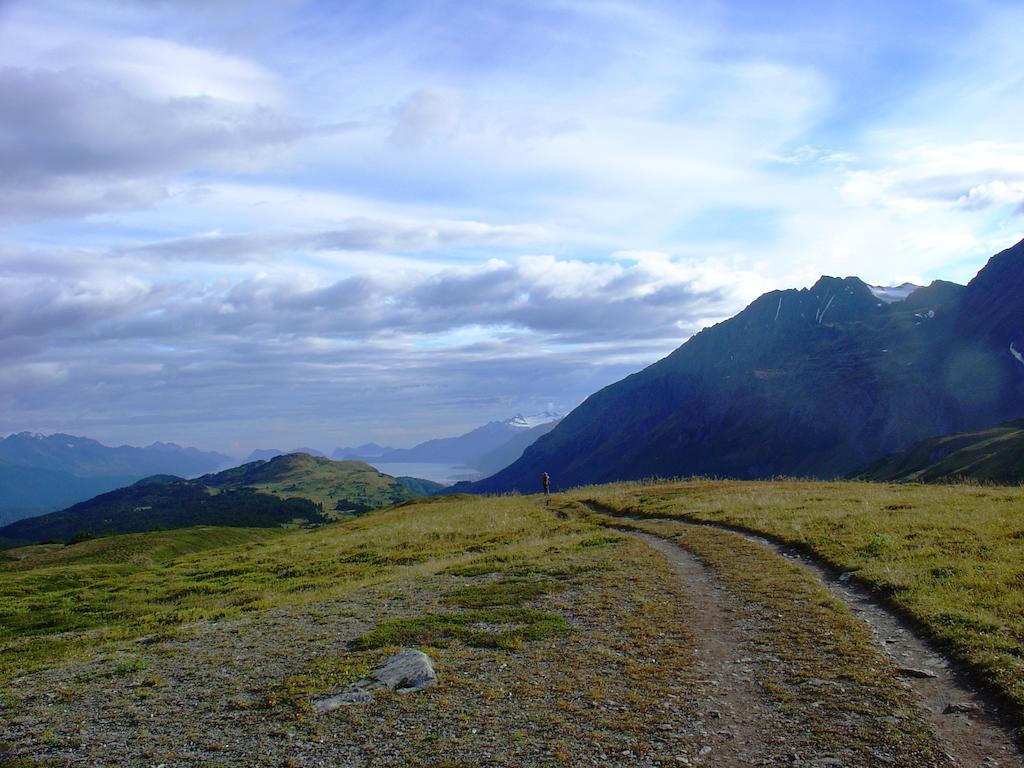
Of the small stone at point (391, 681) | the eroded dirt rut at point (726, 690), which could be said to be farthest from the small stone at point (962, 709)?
the small stone at point (391, 681)

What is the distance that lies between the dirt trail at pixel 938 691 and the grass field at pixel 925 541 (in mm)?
434

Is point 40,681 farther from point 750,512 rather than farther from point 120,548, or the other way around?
point 120,548

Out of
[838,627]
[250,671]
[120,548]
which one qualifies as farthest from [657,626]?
[120,548]

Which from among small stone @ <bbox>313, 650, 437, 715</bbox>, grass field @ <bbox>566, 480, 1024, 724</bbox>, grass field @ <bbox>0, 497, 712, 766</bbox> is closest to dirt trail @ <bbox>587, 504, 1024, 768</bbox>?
grass field @ <bbox>566, 480, 1024, 724</bbox>

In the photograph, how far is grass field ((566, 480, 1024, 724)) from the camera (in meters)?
15.7

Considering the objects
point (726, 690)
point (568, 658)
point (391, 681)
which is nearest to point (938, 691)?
point (726, 690)

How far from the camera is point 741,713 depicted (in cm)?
1265

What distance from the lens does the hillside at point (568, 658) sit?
1176 centimetres

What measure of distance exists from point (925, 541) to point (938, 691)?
14700 mm

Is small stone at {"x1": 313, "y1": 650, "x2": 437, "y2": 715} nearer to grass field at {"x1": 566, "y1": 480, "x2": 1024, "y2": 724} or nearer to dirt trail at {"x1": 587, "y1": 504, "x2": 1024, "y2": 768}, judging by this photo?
dirt trail at {"x1": 587, "y1": 504, "x2": 1024, "y2": 768}

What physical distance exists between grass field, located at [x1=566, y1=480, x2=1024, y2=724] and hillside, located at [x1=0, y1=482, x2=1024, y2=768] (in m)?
0.12

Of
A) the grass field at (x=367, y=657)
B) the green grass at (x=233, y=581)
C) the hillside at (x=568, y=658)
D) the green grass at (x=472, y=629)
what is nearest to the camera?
the hillside at (x=568, y=658)

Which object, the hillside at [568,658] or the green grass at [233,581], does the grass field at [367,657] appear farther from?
the green grass at [233,581]

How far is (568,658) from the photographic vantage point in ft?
53.3
